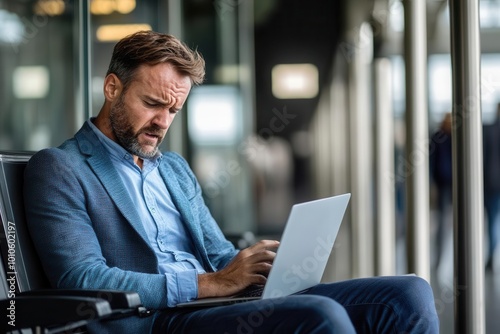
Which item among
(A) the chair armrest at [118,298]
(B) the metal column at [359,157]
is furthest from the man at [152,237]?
(B) the metal column at [359,157]

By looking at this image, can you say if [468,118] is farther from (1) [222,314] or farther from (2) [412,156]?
(2) [412,156]

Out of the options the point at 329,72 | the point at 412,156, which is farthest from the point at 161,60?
the point at 329,72

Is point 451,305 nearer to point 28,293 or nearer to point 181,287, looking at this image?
point 181,287

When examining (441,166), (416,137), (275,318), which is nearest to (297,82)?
(441,166)

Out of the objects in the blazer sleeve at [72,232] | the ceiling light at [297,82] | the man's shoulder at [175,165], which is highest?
the ceiling light at [297,82]

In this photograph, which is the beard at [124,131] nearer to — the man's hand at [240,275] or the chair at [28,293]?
the chair at [28,293]

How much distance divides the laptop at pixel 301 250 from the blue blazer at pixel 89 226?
0.14m

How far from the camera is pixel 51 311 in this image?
1579mm

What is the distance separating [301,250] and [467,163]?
61 centimetres

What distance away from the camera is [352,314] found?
199 centimetres

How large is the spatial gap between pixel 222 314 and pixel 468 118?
2.87ft

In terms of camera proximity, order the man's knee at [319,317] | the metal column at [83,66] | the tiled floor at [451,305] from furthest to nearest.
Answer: the tiled floor at [451,305] → the metal column at [83,66] → the man's knee at [319,317]

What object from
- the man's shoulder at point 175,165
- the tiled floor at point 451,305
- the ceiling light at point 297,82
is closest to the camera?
the man's shoulder at point 175,165

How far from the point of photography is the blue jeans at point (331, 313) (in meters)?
1.67
